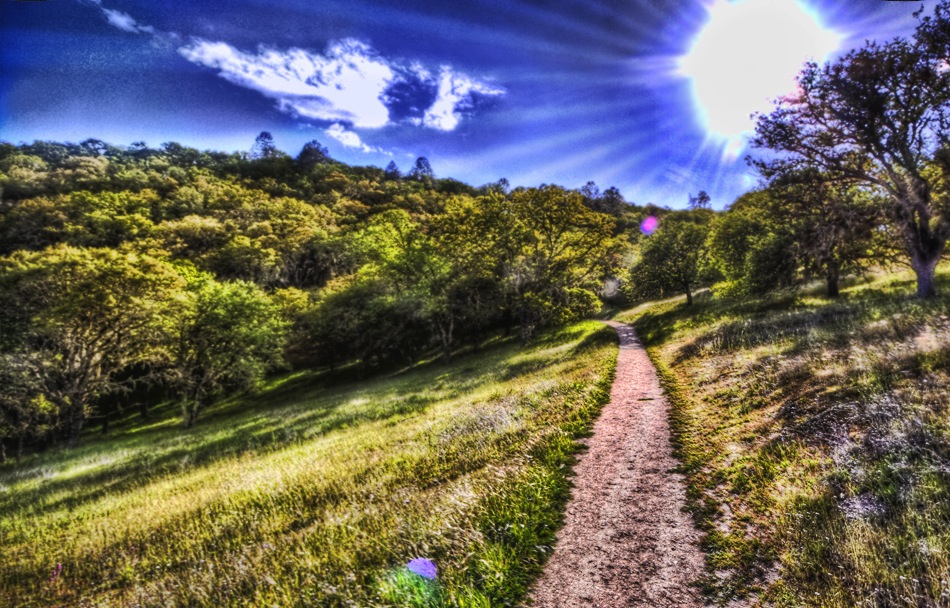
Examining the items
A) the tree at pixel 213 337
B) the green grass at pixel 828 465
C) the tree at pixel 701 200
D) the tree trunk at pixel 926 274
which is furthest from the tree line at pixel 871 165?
the tree at pixel 701 200

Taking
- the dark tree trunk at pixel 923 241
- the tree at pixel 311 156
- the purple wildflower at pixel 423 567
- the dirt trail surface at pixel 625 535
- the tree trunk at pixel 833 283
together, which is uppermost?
the tree at pixel 311 156

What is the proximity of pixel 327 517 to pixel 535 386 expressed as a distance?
32.8 feet

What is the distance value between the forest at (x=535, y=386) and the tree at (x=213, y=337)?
21cm

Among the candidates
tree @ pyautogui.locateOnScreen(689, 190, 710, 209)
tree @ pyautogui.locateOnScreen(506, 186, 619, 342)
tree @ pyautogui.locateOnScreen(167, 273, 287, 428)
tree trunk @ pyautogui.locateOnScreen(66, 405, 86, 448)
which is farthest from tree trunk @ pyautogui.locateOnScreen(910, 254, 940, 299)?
tree @ pyautogui.locateOnScreen(689, 190, 710, 209)

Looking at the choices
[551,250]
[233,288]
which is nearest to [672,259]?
[551,250]

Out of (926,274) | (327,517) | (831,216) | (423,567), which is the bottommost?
(327,517)

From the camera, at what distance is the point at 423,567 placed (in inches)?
190

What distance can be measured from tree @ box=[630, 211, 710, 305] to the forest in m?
0.27

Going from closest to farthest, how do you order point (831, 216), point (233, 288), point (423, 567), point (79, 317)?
point (423, 567) → point (831, 216) → point (79, 317) → point (233, 288)

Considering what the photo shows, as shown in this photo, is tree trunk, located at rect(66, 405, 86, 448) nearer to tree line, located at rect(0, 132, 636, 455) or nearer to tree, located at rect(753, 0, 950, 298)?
tree line, located at rect(0, 132, 636, 455)

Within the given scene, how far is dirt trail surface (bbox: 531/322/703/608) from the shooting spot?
13.8 ft

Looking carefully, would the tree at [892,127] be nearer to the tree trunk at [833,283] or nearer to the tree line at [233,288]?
the tree trunk at [833,283]

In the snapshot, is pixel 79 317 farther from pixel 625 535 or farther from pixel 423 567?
pixel 625 535

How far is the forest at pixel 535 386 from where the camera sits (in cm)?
488
